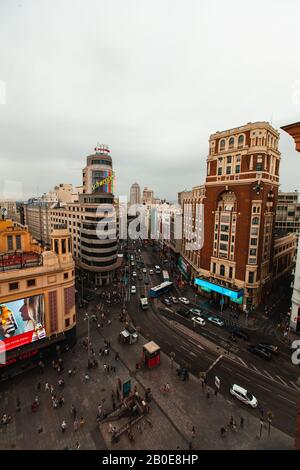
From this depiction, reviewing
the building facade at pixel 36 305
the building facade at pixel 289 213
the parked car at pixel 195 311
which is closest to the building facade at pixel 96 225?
the building facade at pixel 36 305

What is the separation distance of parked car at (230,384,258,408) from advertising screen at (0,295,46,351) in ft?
88.0

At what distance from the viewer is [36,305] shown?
30.7 metres

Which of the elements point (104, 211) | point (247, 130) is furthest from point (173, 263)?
point (247, 130)

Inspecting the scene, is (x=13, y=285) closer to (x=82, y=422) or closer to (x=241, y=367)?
(x=82, y=422)

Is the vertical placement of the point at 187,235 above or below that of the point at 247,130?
below

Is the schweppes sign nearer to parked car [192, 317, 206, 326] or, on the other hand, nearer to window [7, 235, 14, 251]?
window [7, 235, 14, 251]

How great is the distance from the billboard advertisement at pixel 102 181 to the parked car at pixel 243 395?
199 ft

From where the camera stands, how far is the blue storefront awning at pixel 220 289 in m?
47.1

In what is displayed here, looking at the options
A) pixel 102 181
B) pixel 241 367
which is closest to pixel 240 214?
pixel 241 367

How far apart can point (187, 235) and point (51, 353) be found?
5046 cm

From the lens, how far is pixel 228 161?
48938 millimetres

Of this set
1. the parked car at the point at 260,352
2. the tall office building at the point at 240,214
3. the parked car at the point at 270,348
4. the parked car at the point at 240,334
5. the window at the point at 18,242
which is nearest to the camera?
the parked car at the point at 260,352

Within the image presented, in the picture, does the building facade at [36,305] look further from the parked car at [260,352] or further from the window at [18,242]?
the parked car at [260,352]
